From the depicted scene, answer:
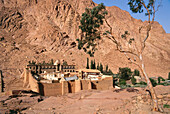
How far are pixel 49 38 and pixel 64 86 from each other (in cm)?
4021

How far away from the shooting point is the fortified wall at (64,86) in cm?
2112

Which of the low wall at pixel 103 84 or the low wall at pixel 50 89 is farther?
the low wall at pixel 103 84

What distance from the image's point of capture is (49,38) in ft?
197

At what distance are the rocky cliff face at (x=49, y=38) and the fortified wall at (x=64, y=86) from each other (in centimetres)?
2694

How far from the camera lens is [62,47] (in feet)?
200

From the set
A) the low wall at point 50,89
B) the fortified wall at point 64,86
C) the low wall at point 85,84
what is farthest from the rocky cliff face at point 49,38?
the low wall at point 85,84

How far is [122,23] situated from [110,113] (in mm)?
78024

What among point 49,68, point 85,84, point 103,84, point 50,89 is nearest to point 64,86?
point 50,89

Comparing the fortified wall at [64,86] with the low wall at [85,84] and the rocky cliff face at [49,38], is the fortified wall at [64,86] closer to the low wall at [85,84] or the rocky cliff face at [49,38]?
the low wall at [85,84]

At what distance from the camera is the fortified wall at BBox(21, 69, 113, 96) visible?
21125mm

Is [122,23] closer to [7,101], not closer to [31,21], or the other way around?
[31,21]

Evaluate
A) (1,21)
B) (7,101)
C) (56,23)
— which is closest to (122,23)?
(56,23)

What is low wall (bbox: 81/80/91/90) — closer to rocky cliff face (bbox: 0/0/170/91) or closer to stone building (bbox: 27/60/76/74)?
stone building (bbox: 27/60/76/74)

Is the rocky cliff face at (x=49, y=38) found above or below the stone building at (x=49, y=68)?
above
